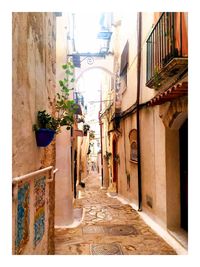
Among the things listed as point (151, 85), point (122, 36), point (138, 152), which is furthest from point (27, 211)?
point (122, 36)

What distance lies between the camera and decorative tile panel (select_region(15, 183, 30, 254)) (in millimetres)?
1883

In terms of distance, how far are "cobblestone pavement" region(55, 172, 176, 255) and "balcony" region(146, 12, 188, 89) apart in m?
2.38

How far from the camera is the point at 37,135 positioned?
8.04ft

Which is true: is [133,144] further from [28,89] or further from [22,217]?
[22,217]

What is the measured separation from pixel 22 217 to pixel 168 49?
301cm

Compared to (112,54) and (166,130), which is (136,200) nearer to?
(166,130)

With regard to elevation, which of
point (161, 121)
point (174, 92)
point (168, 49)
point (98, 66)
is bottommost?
point (161, 121)

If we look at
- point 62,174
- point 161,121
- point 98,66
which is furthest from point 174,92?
point 98,66

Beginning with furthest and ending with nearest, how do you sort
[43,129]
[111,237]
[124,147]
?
[124,147] < [111,237] < [43,129]

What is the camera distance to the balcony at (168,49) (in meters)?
3.41

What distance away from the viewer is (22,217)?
1.97m

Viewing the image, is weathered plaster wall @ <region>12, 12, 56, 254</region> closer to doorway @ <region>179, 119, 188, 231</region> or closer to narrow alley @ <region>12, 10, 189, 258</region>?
narrow alley @ <region>12, 10, 189, 258</region>

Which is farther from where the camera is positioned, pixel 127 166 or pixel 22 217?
pixel 127 166
